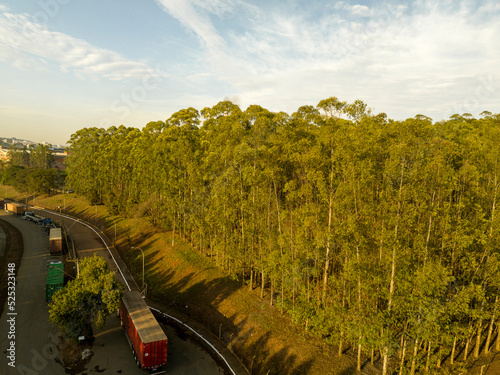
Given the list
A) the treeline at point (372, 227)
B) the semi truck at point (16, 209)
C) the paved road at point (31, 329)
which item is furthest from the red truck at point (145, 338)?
the semi truck at point (16, 209)

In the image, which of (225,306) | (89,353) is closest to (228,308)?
(225,306)

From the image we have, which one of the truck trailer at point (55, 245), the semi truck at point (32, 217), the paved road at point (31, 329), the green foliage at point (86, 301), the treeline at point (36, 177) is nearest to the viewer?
the paved road at point (31, 329)

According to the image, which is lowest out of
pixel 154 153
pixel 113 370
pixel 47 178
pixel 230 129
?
pixel 113 370

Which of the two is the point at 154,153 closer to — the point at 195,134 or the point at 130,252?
the point at 195,134

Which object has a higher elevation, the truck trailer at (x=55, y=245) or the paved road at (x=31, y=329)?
the truck trailer at (x=55, y=245)

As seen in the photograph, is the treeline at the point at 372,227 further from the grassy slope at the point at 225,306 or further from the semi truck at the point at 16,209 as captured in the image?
the semi truck at the point at 16,209

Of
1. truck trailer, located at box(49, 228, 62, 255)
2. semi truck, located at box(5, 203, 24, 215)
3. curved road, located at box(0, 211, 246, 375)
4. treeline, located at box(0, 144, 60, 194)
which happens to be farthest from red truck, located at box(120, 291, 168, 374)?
treeline, located at box(0, 144, 60, 194)

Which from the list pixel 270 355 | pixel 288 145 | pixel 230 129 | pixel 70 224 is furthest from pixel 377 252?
pixel 70 224
